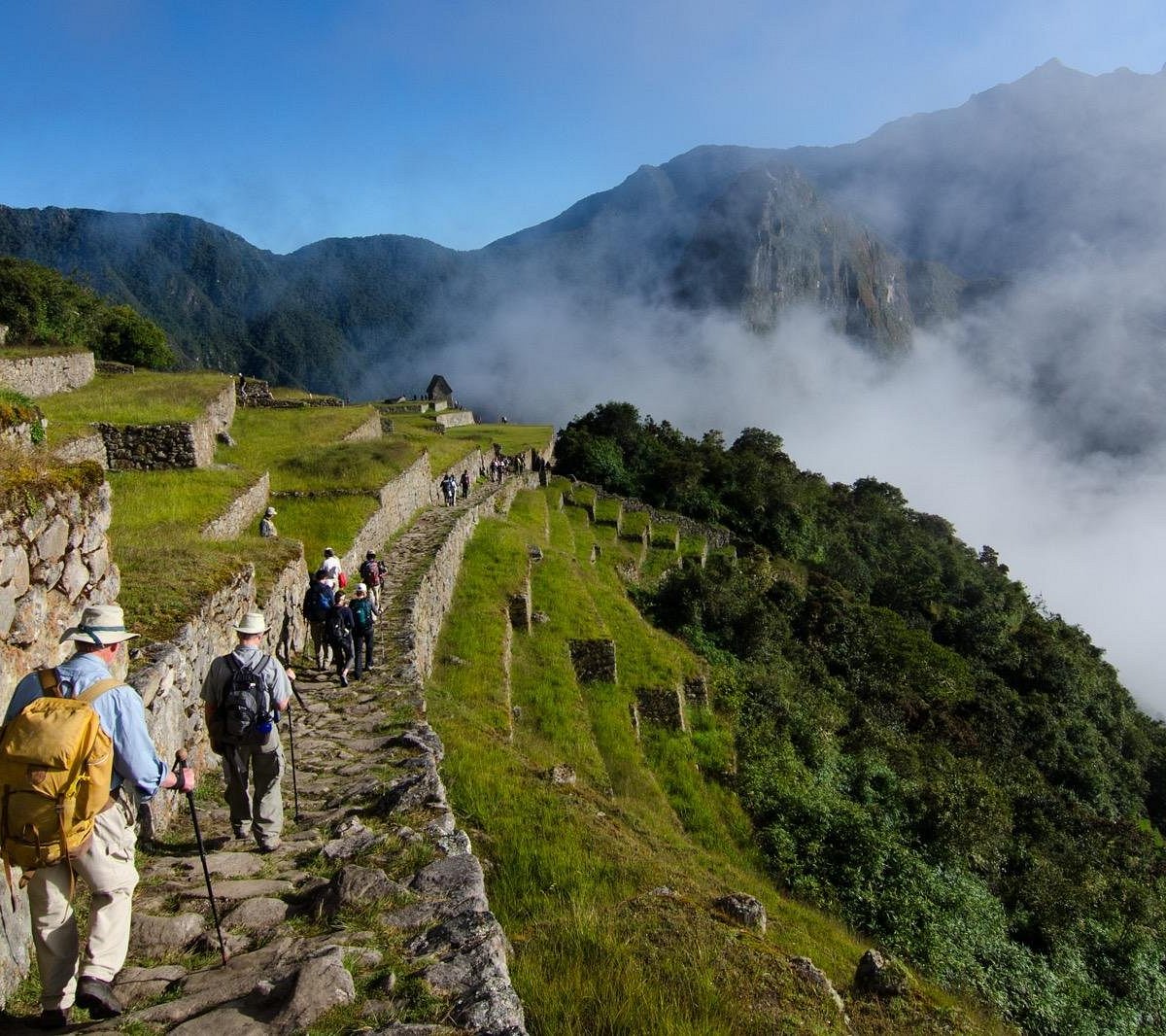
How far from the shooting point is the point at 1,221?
144875 millimetres

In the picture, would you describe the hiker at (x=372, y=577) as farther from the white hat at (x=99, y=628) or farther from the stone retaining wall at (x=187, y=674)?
the white hat at (x=99, y=628)

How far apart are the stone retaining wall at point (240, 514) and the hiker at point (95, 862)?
355 inches

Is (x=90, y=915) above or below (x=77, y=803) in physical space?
below

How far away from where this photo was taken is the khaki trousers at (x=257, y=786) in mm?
5441

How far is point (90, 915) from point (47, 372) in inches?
957

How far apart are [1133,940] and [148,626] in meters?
17.3

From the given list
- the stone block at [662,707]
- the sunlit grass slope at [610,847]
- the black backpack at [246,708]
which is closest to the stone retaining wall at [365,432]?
the sunlit grass slope at [610,847]

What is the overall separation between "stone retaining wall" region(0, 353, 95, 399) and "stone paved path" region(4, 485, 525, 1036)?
1889cm

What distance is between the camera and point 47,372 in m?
22.9

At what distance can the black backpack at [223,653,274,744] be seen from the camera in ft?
17.9

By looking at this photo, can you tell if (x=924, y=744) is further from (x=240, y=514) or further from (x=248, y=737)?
(x=248, y=737)

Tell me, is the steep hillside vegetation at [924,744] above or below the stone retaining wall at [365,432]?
below

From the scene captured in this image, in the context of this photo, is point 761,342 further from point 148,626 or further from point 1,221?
point 148,626

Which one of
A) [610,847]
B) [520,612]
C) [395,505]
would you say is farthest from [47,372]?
[610,847]
